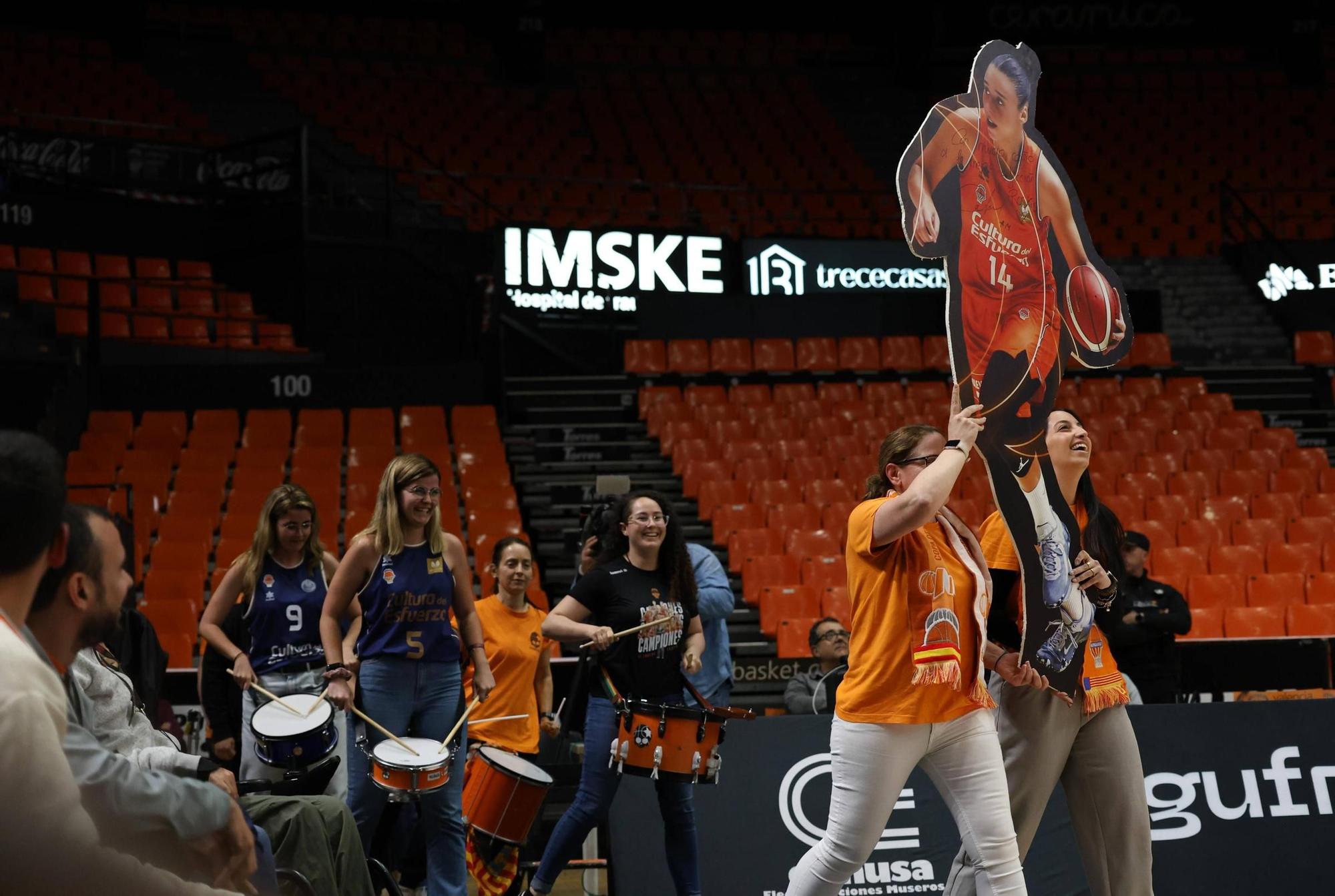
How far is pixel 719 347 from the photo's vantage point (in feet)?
50.1

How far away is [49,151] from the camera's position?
16047 millimetres

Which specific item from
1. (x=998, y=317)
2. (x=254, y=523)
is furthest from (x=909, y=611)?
(x=254, y=523)

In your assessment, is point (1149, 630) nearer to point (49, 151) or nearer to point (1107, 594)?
point (1107, 594)

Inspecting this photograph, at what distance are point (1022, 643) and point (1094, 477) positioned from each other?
8639 mm

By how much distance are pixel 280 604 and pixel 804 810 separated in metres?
2.41

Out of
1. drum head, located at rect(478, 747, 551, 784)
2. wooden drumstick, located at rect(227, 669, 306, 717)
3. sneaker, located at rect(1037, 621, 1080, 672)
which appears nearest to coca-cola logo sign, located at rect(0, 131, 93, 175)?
wooden drumstick, located at rect(227, 669, 306, 717)

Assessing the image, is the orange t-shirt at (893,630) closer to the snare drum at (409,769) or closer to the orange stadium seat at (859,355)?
the snare drum at (409,769)

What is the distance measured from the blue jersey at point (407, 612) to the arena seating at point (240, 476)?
444cm

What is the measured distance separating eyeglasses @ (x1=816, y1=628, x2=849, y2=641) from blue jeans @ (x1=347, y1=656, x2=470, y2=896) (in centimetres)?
233

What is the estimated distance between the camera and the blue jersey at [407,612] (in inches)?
209

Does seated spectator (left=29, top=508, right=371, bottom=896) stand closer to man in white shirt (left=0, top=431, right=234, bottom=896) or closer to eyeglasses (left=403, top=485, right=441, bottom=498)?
man in white shirt (left=0, top=431, right=234, bottom=896)

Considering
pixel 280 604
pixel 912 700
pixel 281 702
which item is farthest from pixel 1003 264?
pixel 280 604

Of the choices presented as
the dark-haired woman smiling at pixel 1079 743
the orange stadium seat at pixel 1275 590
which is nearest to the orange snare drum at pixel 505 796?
the dark-haired woman smiling at pixel 1079 743

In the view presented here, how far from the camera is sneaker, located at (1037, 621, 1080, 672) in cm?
410
